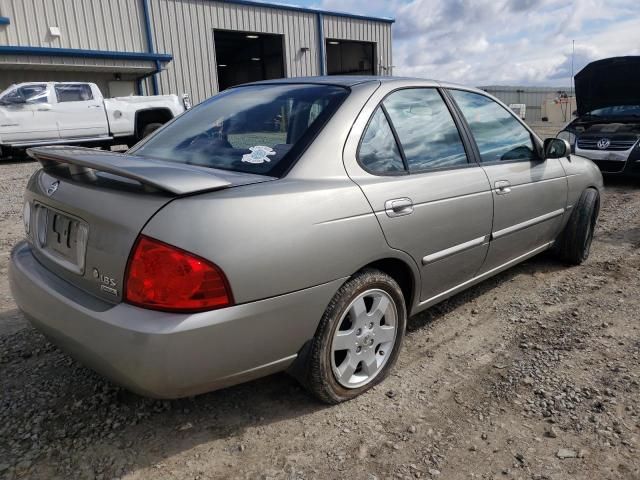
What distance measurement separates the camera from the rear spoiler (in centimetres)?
183

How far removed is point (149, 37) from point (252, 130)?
17.5 meters

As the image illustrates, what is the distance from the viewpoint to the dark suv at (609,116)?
26.8ft

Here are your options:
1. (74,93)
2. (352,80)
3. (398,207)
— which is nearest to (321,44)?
(74,93)

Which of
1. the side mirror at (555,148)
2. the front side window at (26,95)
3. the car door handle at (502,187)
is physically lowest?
the car door handle at (502,187)

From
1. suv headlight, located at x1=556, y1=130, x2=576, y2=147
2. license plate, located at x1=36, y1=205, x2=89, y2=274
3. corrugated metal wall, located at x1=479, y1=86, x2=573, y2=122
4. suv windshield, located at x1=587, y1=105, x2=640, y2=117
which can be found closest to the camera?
license plate, located at x1=36, y1=205, x2=89, y2=274

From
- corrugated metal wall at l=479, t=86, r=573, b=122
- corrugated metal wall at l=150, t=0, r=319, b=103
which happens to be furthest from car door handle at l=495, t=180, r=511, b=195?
corrugated metal wall at l=479, t=86, r=573, b=122

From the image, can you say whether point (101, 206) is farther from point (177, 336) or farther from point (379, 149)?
→ point (379, 149)

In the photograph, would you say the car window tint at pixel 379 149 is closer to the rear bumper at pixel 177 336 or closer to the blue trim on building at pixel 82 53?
the rear bumper at pixel 177 336

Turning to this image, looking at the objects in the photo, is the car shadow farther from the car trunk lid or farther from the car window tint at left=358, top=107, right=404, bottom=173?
the car window tint at left=358, top=107, right=404, bottom=173

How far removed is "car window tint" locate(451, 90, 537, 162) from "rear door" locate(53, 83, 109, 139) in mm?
11810

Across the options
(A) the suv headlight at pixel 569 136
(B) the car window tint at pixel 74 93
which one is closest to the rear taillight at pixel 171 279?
(A) the suv headlight at pixel 569 136

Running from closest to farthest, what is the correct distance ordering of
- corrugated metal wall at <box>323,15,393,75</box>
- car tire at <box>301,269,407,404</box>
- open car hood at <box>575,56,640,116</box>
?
1. car tire at <box>301,269,407,404</box>
2. open car hood at <box>575,56,640,116</box>
3. corrugated metal wall at <box>323,15,393,75</box>

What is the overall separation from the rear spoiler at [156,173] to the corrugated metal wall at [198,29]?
17.8 meters

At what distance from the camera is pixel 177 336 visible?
1776 mm
